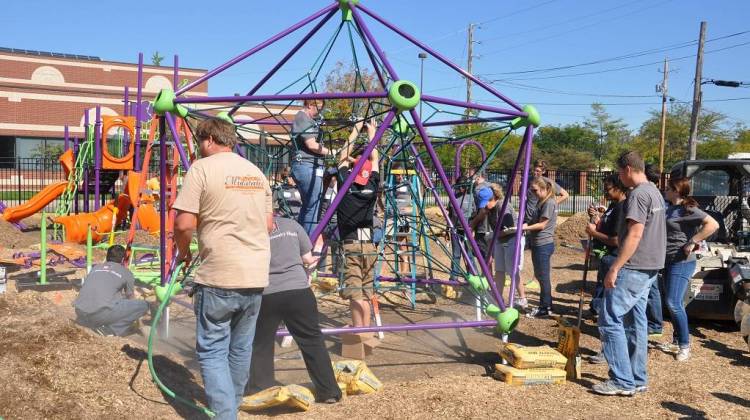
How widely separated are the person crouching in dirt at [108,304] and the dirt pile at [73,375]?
564mm

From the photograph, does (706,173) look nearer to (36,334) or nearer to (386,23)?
(386,23)

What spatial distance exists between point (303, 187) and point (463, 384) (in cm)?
247

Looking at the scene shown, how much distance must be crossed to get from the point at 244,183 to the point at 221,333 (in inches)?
32.4

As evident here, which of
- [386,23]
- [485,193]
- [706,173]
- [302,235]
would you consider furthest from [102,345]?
[706,173]

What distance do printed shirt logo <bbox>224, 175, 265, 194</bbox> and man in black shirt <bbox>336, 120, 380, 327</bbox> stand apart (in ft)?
6.05

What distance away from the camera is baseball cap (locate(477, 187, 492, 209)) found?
7.51 metres

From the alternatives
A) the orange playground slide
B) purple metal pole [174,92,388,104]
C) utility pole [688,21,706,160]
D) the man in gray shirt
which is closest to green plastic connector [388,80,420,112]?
purple metal pole [174,92,388,104]

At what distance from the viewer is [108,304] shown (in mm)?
5676

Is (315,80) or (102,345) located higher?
(315,80)

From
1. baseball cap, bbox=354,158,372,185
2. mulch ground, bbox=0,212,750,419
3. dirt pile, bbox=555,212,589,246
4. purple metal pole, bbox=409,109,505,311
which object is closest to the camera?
mulch ground, bbox=0,212,750,419

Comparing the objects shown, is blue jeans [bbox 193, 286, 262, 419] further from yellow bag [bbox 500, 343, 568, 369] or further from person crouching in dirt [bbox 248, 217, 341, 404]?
yellow bag [bbox 500, 343, 568, 369]

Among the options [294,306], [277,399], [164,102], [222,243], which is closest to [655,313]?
[294,306]

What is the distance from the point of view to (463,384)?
484 centimetres

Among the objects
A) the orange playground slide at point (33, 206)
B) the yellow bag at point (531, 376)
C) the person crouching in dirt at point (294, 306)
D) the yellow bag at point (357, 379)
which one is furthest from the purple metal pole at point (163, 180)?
the orange playground slide at point (33, 206)
